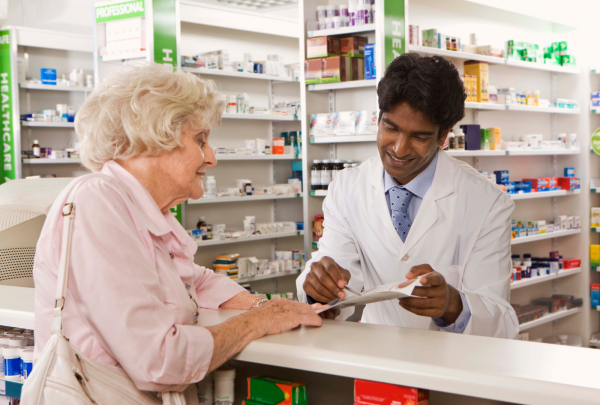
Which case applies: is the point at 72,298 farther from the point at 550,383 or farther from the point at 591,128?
the point at 591,128

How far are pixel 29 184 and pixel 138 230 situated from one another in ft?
4.98

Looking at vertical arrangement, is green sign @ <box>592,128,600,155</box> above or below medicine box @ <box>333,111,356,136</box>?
below

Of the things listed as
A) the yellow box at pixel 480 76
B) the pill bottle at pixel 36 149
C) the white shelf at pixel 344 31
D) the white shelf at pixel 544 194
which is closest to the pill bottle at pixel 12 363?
the white shelf at pixel 344 31

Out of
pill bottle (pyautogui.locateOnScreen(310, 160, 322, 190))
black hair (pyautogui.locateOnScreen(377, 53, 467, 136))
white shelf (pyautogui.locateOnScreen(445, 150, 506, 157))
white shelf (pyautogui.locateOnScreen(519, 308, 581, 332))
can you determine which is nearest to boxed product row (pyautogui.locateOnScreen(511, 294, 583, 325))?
white shelf (pyautogui.locateOnScreen(519, 308, 581, 332))

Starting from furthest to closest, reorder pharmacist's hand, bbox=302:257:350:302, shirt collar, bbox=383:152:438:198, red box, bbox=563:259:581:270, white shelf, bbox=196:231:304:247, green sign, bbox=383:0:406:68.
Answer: red box, bbox=563:259:581:270
white shelf, bbox=196:231:304:247
green sign, bbox=383:0:406:68
shirt collar, bbox=383:152:438:198
pharmacist's hand, bbox=302:257:350:302

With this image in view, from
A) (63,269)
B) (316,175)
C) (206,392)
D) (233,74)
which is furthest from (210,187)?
(63,269)

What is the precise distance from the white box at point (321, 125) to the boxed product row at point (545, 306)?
2550mm

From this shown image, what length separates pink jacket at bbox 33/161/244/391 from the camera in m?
1.30

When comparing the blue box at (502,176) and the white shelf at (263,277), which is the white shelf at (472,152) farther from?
the white shelf at (263,277)

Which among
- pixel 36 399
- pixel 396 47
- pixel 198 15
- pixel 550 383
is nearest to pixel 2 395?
pixel 36 399

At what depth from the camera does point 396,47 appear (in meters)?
4.53

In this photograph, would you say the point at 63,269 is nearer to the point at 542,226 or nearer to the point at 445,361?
the point at 445,361

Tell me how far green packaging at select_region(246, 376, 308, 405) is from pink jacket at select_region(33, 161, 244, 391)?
0.23 metres

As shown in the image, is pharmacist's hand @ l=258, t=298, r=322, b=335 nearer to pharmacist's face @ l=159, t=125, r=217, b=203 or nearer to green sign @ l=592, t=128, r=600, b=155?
pharmacist's face @ l=159, t=125, r=217, b=203
